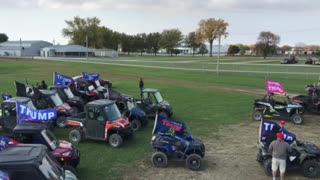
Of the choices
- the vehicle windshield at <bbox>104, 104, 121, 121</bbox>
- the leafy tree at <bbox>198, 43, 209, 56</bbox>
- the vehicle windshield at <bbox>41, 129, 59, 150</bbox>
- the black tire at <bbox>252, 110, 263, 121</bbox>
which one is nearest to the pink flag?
the black tire at <bbox>252, 110, 263, 121</bbox>

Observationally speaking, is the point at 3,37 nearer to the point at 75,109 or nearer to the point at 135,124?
the point at 75,109

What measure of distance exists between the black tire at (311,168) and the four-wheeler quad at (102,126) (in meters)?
6.53

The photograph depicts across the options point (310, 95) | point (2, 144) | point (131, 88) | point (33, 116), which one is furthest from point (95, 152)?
point (131, 88)

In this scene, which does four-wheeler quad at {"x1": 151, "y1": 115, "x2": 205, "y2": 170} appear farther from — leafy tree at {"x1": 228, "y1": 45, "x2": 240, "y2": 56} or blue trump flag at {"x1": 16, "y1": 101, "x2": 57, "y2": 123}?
leafy tree at {"x1": 228, "y1": 45, "x2": 240, "y2": 56}

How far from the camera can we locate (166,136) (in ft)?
43.3

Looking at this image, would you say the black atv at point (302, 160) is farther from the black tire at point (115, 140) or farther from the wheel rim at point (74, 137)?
the wheel rim at point (74, 137)

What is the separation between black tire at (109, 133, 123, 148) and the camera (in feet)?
49.4

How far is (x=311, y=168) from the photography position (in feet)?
39.5

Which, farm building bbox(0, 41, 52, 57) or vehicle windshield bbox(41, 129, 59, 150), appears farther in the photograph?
farm building bbox(0, 41, 52, 57)

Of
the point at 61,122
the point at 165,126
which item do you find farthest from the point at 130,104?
the point at 165,126

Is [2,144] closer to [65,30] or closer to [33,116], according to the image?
[33,116]

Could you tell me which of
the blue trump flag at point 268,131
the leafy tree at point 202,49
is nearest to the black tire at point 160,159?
the blue trump flag at point 268,131

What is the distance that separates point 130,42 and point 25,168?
146608mm

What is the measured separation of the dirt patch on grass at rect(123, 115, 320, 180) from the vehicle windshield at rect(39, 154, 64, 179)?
432 cm
